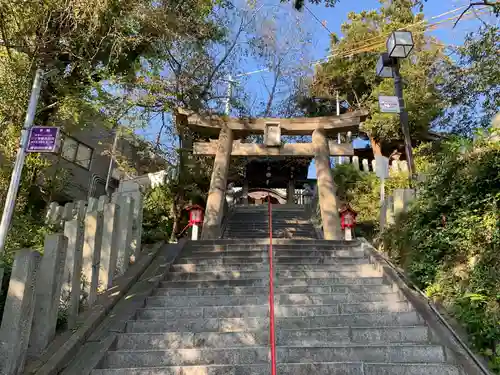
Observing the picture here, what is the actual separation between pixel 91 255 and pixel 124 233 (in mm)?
1458

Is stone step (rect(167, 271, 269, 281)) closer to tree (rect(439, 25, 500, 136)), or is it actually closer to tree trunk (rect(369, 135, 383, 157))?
tree (rect(439, 25, 500, 136))

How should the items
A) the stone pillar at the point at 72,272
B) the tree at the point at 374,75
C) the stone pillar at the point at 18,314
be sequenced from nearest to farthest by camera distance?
1. the stone pillar at the point at 18,314
2. the stone pillar at the point at 72,272
3. the tree at the point at 374,75

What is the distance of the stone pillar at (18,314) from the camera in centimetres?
351

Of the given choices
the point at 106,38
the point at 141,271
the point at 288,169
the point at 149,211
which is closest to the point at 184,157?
the point at 149,211

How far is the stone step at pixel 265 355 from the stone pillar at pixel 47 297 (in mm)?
641

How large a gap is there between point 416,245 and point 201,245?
4113 mm

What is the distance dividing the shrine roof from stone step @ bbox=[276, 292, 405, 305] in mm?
6710

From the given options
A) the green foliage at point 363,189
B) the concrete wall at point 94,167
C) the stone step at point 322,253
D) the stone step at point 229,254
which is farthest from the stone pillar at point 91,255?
the concrete wall at point 94,167

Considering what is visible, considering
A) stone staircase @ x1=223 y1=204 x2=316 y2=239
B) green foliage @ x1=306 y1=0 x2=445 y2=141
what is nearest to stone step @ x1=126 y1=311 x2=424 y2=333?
stone staircase @ x1=223 y1=204 x2=316 y2=239

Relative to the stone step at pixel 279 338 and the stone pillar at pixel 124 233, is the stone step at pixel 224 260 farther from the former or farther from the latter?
the stone step at pixel 279 338

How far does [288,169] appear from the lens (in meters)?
22.4

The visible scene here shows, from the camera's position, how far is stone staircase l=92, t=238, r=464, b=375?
13.0 feet

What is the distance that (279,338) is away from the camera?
4.54m

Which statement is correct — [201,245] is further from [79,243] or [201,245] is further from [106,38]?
[106,38]
